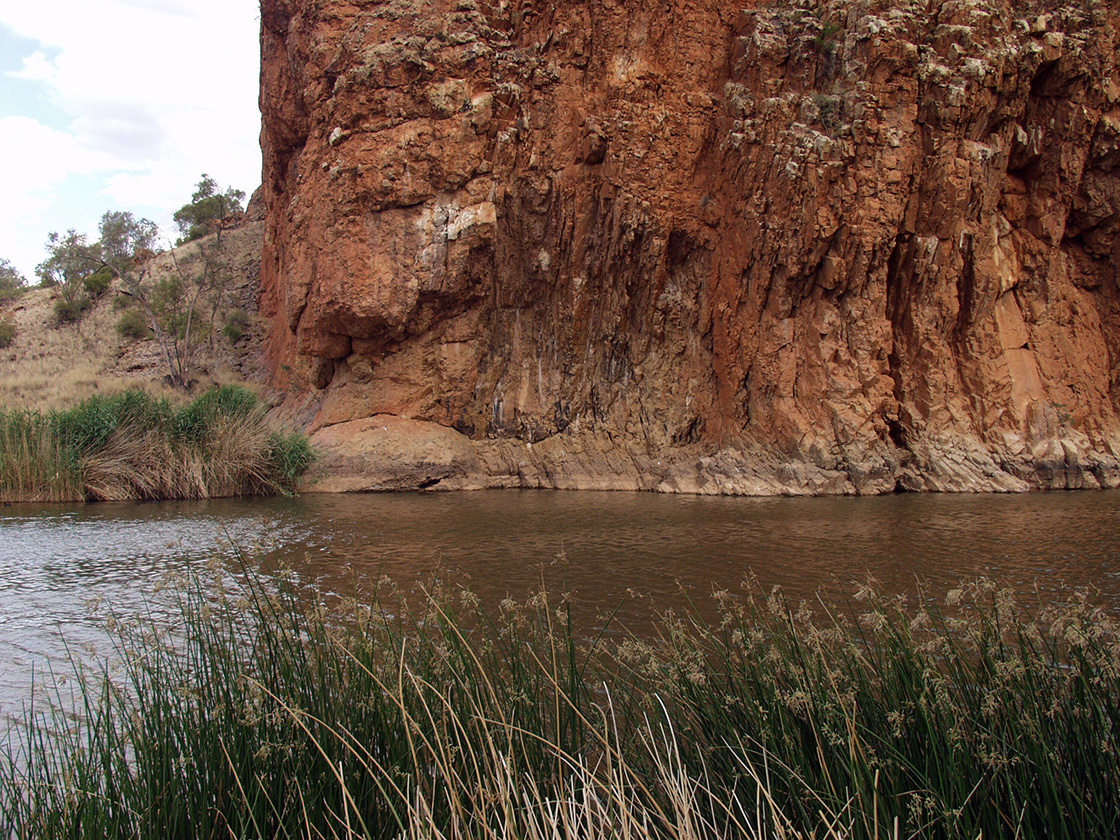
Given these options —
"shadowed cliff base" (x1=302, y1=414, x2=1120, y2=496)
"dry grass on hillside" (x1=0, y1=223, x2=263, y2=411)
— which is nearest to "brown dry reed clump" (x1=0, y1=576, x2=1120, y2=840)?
"shadowed cliff base" (x1=302, y1=414, x2=1120, y2=496)

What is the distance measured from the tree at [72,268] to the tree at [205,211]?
4.59m

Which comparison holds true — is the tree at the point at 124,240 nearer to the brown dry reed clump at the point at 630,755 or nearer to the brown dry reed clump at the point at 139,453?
the brown dry reed clump at the point at 139,453

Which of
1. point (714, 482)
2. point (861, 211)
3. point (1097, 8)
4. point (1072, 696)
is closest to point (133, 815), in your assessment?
point (1072, 696)

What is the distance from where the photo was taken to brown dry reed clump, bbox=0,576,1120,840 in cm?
252

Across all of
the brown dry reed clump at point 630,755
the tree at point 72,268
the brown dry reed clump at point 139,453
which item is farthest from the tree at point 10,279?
the brown dry reed clump at point 630,755

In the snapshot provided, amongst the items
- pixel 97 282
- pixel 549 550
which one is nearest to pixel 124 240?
pixel 97 282

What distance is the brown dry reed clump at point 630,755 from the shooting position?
8.27 feet

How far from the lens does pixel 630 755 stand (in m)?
3.07

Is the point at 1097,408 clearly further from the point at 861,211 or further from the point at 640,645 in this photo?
the point at 640,645

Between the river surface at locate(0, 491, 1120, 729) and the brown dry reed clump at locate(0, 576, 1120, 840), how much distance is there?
2.41 ft

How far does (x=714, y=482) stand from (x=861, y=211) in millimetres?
6718

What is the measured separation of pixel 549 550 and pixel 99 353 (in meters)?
23.7

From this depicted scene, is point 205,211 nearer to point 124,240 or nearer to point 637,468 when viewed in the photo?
point 124,240

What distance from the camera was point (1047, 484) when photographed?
1575cm
